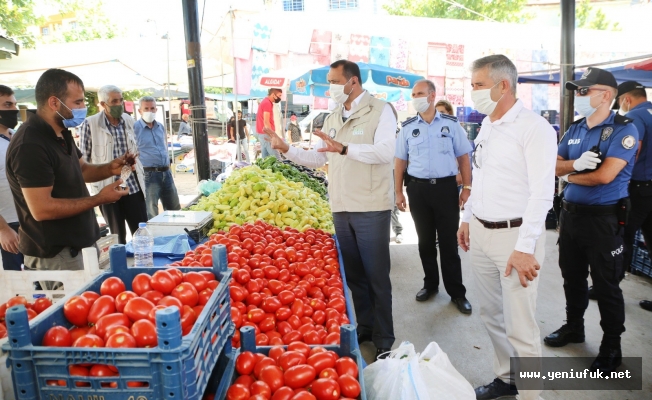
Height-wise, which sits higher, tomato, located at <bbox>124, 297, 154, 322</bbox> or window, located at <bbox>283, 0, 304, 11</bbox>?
window, located at <bbox>283, 0, 304, 11</bbox>

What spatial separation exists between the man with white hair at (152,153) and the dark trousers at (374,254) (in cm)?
353

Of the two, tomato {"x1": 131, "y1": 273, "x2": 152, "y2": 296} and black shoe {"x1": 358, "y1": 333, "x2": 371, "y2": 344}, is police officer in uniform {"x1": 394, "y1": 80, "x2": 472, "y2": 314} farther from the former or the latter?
tomato {"x1": 131, "y1": 273, "x2": 152, "y2": 296}

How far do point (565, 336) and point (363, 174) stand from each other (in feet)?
7.52

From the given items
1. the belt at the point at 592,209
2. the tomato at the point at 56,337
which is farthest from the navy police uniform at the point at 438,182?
the tomato at the point at 56,337

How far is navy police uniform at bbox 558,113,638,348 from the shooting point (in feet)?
10.3

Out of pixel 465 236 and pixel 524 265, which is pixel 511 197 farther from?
pixel 465 236

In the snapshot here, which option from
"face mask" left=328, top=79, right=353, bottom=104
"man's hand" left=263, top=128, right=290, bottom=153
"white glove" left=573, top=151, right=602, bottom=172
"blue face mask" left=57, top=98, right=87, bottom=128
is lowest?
"white glove" left=573, top=151, right=602, bottom=172

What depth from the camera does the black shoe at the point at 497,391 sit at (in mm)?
2977

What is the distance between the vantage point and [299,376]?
1768 mm

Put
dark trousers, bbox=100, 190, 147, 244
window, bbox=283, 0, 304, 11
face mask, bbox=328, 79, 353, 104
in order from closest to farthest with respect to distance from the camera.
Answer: face mask, bbox=328, 79, 353, 104, dark trousers, bbox=100, 190, 147, 244, window, bbox=283, 0, 304, 11

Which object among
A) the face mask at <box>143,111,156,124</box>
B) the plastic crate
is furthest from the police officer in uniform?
the face mask at <box>143,111,156,124</box>

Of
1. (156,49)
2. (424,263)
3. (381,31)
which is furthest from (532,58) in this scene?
(156,49)

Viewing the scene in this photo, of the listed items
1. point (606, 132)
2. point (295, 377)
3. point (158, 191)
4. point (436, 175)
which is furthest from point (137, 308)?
point (158, 191)

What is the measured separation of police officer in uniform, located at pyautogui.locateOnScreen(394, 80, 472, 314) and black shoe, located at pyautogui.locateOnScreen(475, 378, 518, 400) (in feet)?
5.10
